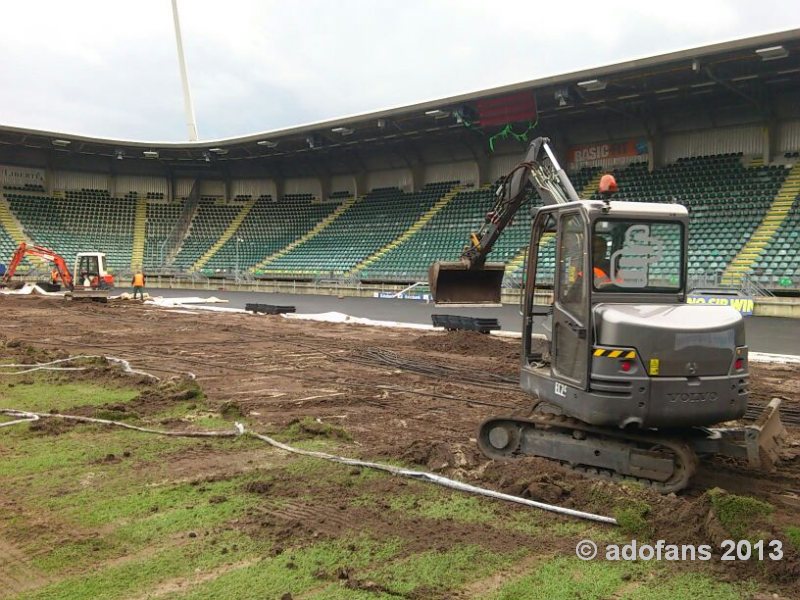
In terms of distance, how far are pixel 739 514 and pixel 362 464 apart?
10.0 ft

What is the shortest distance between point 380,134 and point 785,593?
37.0m

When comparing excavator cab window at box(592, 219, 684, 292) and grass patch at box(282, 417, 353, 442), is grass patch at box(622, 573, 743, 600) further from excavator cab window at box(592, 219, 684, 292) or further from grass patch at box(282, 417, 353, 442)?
grass patch at box(282, 417, 353, 442)

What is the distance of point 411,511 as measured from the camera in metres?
4.85

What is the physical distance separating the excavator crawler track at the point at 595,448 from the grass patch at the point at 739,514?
542mm

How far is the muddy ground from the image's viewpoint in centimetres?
473

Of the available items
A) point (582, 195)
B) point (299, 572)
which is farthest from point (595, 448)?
point (582, 195)

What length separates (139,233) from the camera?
47.8 m

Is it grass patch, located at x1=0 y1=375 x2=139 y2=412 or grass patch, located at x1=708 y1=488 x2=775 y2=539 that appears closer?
grass patch, located at x1=708 y1=488 x2=775 y2=539

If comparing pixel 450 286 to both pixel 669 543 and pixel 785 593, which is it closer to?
pixel 669 543

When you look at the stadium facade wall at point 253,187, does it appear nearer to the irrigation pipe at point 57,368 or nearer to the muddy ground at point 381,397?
the muddy ground at point 381,397

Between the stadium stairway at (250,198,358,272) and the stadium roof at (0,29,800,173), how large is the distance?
12.8 ft

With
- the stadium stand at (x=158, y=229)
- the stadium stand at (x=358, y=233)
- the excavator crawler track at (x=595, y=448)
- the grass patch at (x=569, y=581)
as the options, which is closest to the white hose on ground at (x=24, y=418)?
the excavator crawler track at (x=595, y=448)

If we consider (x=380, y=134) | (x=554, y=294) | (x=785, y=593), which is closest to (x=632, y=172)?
(x=380, y=134)

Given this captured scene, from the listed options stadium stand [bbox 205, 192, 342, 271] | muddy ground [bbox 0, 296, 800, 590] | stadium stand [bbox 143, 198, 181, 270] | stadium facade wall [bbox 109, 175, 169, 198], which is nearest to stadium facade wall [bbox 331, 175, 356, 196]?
stadium stand [bbox 205, 192, 342, 271]
